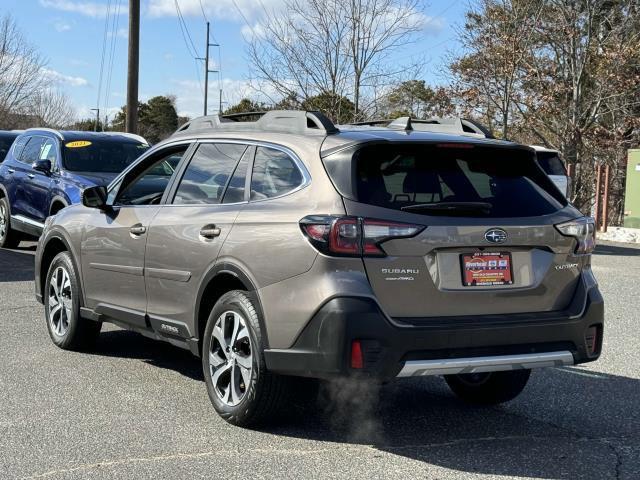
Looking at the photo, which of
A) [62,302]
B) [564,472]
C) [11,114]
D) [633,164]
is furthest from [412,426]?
[11,114]

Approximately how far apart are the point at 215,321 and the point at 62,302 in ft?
7.94

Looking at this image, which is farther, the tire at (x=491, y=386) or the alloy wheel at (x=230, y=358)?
the tire at (x=491, y=386)

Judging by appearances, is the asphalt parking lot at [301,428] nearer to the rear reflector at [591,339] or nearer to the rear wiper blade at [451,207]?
the rear reflector at [591,339]

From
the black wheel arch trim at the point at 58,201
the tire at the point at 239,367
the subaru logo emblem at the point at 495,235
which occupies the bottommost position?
the tire at the point at 239,367

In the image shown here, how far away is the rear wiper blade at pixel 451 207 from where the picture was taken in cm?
437

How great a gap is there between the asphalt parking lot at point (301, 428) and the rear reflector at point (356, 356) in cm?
53

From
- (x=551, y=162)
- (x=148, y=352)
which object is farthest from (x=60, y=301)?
(x=551, y=162)

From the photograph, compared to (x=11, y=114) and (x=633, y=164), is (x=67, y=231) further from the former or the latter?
(x=11, y=114)

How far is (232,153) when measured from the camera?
531 centimetres

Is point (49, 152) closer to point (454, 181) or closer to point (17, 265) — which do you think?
point (17, 265)

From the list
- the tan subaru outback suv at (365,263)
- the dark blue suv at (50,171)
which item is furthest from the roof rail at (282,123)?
the dark blue suv at (50,171)

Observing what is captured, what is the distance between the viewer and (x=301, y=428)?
489 cm

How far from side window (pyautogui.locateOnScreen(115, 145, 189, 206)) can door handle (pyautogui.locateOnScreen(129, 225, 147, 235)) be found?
22 cm

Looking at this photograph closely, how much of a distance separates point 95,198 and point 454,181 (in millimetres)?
2862
